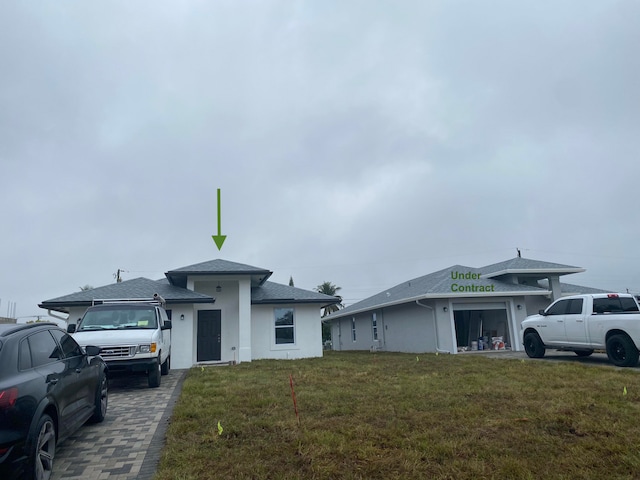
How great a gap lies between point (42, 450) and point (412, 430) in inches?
153

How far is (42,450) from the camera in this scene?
3697 mm

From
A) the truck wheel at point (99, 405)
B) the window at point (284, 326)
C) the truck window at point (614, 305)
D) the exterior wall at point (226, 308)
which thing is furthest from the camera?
the window at point (284, 326)

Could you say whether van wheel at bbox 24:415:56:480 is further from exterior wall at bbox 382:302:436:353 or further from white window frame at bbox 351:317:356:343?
white window frame at bbox 351:317:356:343

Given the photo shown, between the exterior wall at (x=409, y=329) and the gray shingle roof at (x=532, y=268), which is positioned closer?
the exterior wall at (x=409, y=329)

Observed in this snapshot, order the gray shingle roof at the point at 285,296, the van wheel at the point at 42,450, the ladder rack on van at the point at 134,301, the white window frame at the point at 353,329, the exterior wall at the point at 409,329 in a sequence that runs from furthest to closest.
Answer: the white window frame at the point at 353,329 → the exterior wall at the point at 409,329 → the gray shingle roof at the point at 285,296 → the ladder rack on van at the point at 134,301 → the van wheel at the point at 42,450

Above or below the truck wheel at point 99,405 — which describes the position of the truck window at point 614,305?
above

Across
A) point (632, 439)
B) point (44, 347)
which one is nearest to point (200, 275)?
point (44, 347)

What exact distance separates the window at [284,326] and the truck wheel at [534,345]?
28.9ft

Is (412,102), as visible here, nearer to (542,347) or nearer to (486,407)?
(542,347)

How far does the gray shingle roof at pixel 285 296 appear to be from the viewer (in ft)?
55.6

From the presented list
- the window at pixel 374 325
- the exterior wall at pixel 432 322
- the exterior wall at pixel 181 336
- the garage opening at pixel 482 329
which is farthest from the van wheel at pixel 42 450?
the window at pixel 374 325

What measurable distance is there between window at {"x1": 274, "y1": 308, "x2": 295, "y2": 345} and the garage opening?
7.51m

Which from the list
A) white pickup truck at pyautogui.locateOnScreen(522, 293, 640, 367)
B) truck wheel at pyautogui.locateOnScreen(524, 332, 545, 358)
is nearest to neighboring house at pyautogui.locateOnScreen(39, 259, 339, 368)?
truck wheel at pyautogui.locateOnScreen(524, 332, 545, 358)

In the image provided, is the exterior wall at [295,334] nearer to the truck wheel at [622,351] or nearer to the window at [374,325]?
the window at [374,325]
